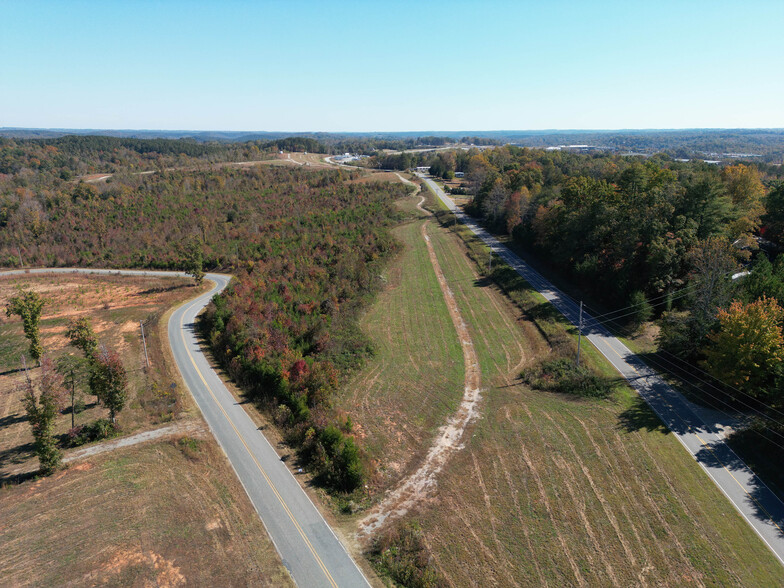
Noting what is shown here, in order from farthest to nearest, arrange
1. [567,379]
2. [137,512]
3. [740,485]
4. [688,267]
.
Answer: [688,267], [567,379], [740,485], [137,512]

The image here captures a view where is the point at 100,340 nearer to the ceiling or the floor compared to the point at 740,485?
nearer to the floor

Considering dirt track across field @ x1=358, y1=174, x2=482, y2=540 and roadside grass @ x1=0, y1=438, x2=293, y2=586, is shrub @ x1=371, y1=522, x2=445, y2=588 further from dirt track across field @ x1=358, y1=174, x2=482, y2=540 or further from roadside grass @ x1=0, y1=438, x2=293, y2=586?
roadside grass @ x1=0, y1=438, x2=293, y2=586

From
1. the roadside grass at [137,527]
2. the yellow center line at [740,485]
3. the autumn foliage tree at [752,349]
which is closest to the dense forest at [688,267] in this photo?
the autumn foliage tree at [752,349]

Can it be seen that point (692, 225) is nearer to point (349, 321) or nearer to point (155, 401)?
point (349, 321)

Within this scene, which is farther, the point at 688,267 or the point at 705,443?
the point at 688,267

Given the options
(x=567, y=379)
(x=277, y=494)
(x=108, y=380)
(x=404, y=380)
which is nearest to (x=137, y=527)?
(x=277, y=494)

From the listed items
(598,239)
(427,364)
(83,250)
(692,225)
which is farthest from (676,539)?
(83,250)

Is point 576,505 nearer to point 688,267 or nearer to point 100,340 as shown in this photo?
point 688,267

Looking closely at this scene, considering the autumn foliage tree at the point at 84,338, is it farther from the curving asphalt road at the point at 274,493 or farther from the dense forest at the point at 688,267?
the dense forest at the point at 688,267
